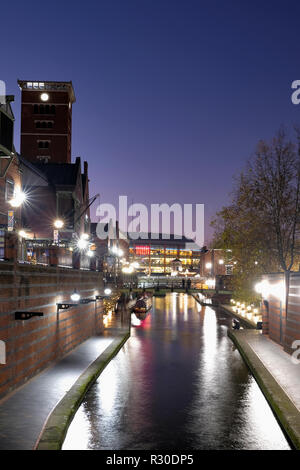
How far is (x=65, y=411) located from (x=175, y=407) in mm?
4797

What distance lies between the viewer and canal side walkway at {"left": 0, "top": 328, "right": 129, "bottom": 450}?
12.8m

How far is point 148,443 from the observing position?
1448cm

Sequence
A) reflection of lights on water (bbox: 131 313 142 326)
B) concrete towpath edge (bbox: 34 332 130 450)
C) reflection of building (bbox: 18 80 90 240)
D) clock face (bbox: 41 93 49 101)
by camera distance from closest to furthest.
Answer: concrete towpath edge (bbox: 34 332 130 450)
reflection of lights on water (bbox: 131 313 142 326)
reflection of building (bbox: 18 80 90 240)
clock face (bbox: 41 93 49 101)

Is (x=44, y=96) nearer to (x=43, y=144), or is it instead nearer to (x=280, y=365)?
(x=43, y=144)

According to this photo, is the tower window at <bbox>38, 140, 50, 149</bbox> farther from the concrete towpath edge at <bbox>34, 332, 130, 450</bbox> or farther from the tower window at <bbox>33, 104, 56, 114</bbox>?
the concrete towpath edge at <bbox>34, 332, 130, 450</bbox>

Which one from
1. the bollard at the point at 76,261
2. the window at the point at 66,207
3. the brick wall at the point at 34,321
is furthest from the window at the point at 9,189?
the window at the point at 66,207

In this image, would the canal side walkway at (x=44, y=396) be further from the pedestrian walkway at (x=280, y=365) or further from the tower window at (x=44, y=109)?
the tower window at (x=44, y=109)

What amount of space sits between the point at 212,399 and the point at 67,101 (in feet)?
282

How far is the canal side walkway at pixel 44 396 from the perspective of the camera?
506 inches

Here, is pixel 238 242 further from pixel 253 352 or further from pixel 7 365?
pixel 7 365

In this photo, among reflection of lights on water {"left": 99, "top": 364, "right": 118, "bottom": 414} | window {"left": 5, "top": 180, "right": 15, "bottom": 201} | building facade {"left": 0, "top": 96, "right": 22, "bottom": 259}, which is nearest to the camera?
reflection of lights on water {"left": 99, "top": 364, "right": 118, "bottom": 414}

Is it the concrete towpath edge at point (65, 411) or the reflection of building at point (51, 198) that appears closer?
the concrete towpath edge at point (65, 411)

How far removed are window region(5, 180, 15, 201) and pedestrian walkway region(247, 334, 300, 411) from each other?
18309 mm

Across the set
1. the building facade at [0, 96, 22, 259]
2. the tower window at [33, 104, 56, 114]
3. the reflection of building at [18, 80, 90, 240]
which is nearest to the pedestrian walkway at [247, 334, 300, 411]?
the building facade at [0, 96, 22, 259]
